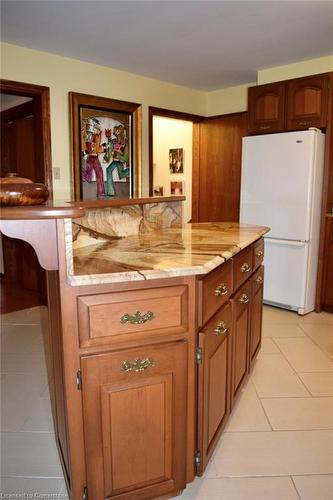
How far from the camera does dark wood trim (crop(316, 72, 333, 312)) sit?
335cm

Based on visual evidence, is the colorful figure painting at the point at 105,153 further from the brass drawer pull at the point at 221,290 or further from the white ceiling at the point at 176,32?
the brass drawer pull at the point at 221,290

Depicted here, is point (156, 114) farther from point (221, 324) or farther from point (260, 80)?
point (221, 324)

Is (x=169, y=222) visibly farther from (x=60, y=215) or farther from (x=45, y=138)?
(x=45, y=138)

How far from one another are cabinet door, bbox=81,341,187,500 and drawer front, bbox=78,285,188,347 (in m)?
0.06

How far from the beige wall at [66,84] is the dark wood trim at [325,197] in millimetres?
1764

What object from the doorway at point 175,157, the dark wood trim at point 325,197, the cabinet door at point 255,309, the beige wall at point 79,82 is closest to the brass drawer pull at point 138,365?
the cabinet door at point 255,309

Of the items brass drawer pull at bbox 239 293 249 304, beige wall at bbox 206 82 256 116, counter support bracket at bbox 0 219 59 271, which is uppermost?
beige wall at bbox 206 82 256 116

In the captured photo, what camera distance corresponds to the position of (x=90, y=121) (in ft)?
11.9

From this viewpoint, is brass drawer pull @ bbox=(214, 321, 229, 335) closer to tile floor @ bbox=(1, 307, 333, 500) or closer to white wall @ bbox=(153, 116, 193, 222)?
tile floor @ bbox=(1, 307, 333, 500)

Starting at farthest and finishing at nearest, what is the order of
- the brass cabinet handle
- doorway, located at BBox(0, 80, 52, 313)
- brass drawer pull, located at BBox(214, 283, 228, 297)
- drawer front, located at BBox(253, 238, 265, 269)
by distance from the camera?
doorway, located at BBox(0, 80, 52, 313) → drawer front, located at BBox(253, 238, 265, 269) → brass drawer pull, located at BBox(214, 283, 228, 297) → the brass cabinet handle

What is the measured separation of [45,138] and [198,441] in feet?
9.36

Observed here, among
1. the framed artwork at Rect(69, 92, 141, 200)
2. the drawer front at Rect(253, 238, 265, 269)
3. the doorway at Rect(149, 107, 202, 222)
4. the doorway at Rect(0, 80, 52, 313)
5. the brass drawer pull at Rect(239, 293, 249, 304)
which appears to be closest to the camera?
the brass drawer pull at Rect(239, 293, 249, 304)

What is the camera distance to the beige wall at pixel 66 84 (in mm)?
3174

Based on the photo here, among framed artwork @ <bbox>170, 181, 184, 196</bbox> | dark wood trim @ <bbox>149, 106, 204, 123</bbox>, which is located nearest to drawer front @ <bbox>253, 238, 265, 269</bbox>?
dark wood trim @ <bbox>149, 106, 204, 123</bbox>
